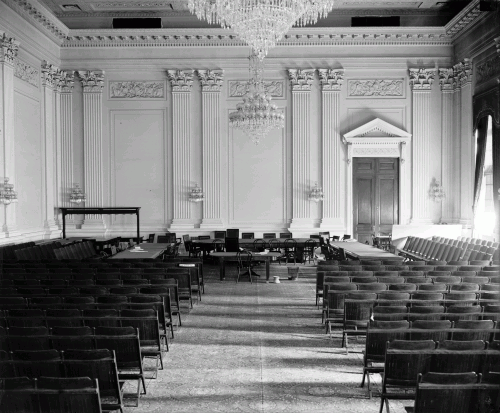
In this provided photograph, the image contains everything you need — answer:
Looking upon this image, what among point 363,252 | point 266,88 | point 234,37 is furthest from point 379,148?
point 363,252

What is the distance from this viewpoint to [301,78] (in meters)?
17.6

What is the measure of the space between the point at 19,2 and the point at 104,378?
12785 mm

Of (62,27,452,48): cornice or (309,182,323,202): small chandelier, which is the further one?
(309,182,323,202): small chandelier

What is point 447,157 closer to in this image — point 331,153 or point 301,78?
point 331,153

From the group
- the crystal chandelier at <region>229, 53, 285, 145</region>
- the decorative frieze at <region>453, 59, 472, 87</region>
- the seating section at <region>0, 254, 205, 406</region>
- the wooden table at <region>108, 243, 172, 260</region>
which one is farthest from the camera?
the decorative frieze at <region>453, 59, 472, 87</region>

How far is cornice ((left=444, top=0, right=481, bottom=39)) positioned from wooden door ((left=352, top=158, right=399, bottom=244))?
4174 millimetres

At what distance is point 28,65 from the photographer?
1545cm

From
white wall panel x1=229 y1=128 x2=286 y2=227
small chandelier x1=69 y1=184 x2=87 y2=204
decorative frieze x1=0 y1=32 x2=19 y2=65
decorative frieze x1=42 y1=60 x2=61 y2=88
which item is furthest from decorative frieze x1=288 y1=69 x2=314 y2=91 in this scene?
decorative frieze x1=0 y1=32 x2=19 y2=65

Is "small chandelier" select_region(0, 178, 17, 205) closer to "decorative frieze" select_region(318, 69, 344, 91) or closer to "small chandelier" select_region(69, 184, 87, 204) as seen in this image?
"small chandelier" select_region(69, 184, 87, 204)

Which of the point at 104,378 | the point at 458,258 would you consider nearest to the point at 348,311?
the point at 104,378

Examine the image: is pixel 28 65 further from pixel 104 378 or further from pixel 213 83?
pixel 104 378

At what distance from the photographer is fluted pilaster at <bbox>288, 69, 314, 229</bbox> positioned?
57.9 ft

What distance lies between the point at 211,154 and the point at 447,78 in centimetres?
772

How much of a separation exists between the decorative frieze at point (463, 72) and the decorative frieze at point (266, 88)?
530 centimetres
